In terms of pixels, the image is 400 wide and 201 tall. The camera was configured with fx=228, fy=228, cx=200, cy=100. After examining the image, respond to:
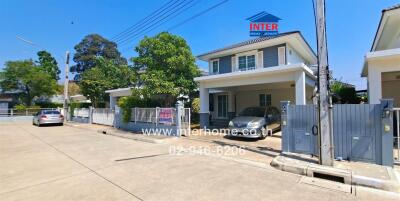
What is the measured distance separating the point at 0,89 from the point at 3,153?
33912mm

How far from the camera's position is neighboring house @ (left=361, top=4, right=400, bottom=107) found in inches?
323

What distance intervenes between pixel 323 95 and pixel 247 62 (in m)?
9.76

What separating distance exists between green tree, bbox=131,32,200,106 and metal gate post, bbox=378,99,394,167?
10370 millimetres

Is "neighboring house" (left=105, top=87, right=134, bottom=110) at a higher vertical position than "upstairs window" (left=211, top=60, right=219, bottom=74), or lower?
lower

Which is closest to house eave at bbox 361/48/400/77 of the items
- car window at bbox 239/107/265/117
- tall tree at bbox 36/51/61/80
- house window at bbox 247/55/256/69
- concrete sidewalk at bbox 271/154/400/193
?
concrete sidewalk at bbox 271/154/400/193

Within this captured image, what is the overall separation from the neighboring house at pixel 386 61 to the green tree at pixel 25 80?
124 feet

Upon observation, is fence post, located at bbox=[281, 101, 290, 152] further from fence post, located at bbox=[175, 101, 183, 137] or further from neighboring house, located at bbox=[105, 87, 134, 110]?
neighboring house, located at bbox=[105, 87, 134, 110]

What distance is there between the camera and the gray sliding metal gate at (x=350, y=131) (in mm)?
5824

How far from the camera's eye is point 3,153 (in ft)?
28.4

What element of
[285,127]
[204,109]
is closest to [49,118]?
[204,109]

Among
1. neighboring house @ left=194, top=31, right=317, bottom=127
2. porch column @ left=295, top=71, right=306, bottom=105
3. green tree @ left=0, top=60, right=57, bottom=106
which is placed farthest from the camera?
green tree @ left=0, top=60, right=57, bottom=106

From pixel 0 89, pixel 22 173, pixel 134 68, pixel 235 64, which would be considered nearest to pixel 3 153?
pixel 22 173

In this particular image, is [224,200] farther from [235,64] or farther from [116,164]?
[235,64]

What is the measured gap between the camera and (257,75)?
38.2 ft
